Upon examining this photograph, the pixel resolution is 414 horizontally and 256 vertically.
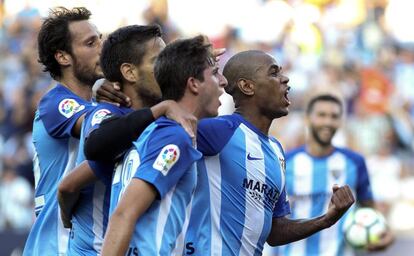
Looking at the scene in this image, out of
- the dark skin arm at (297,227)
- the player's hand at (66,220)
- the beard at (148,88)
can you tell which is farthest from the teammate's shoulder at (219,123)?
the player's hand at (66,220)

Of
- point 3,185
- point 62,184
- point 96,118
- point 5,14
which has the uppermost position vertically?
point 96,118

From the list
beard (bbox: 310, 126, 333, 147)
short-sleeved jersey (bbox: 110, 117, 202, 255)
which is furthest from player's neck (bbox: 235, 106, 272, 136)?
beard (bbox: 310, 126, 333, 147)

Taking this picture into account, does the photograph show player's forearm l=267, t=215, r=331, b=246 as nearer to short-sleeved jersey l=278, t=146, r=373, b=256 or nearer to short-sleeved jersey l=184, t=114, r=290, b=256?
short-sleeved jersey l=184, t=114, r=290, b=256

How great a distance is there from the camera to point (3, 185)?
15578 mm

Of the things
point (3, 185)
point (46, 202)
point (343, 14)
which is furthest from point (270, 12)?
point (46, 202)

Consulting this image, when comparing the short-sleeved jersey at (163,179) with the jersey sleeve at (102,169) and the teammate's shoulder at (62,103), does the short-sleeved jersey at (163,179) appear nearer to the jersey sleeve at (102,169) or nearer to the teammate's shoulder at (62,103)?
the jersey sleeve at (102,169)

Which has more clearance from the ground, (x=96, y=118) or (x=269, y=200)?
(x=96, y=118)

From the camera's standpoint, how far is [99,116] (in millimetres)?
6164

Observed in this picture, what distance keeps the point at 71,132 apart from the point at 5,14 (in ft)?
43.4

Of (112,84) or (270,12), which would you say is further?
(270,12)

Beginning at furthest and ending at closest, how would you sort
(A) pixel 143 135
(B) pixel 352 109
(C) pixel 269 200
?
(B) pixel 352 109
(C) pixel 269 200
(A) pixel 143 135

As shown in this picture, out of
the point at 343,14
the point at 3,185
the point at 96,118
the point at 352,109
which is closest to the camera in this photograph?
the point at 96,118

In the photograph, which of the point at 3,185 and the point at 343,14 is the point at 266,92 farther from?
the point at 343,14

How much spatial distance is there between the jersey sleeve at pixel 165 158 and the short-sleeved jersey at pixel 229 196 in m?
0.85
